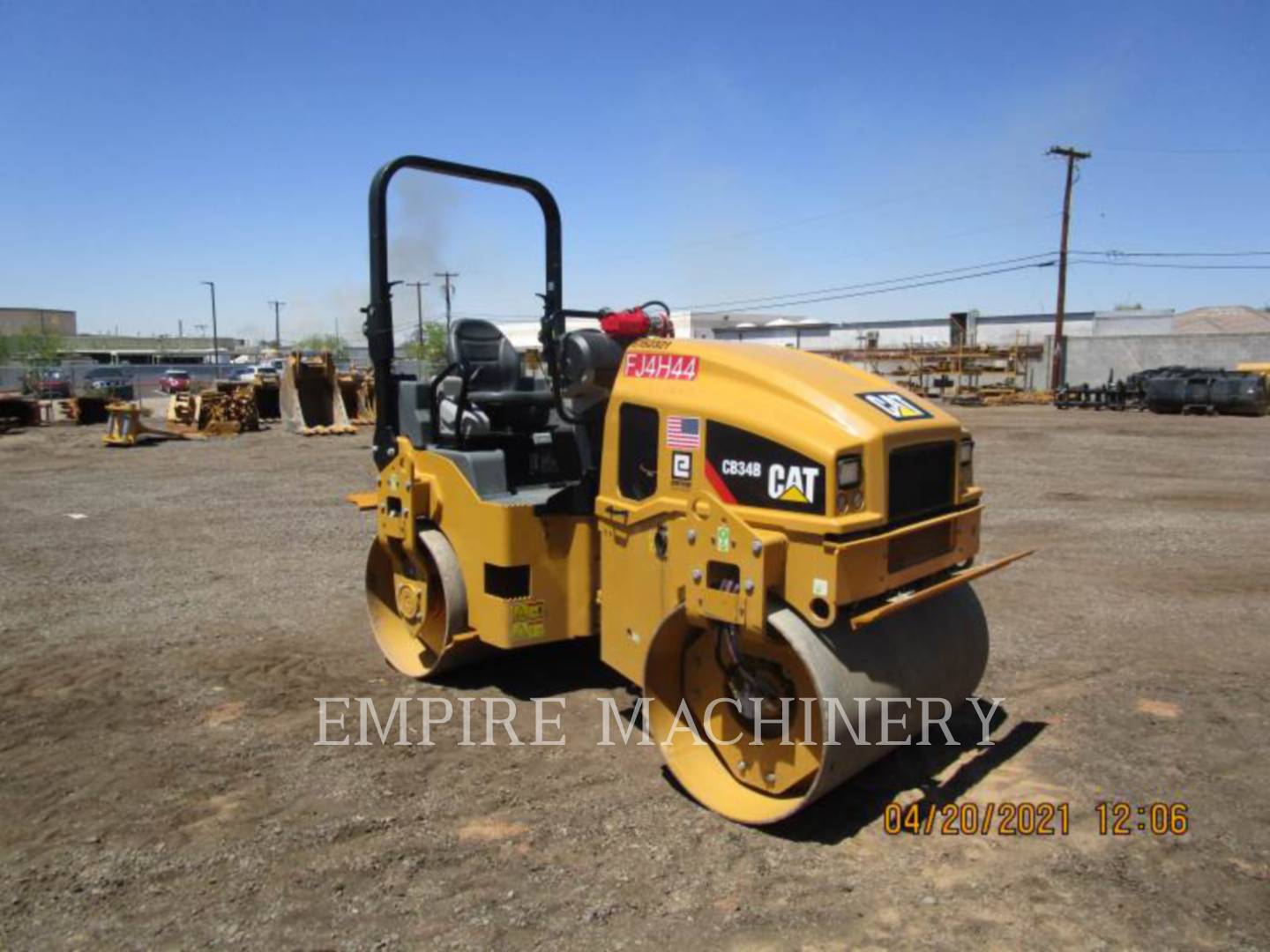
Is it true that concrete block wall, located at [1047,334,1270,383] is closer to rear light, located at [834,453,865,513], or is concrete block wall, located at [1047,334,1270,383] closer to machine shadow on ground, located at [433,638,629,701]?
machine shadow on ground, located at [433,638,629,701]

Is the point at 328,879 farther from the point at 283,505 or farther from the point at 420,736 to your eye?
the point at 283,505

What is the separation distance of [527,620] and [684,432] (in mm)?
1429

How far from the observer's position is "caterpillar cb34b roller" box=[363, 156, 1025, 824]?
3.43m

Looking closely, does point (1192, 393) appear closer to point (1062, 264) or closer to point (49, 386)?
point (1062, 264)

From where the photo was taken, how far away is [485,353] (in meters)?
5.74

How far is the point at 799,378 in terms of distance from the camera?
374 cm

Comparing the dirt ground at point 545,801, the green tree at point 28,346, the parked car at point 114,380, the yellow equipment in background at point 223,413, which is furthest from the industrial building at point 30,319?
the dirt ground at point 545,801

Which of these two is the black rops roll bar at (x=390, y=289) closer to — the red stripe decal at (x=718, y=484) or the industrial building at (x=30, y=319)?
the red stripe decal at (x=718, y=484)

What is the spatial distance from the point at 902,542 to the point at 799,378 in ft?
2.47

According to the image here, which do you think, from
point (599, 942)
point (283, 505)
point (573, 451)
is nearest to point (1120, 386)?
point (283, 505)

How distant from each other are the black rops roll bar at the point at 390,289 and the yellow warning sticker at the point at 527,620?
1.09 metres

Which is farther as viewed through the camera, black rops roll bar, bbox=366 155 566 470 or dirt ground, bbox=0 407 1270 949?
black rops roll bar, bbox=366 155 566 470
